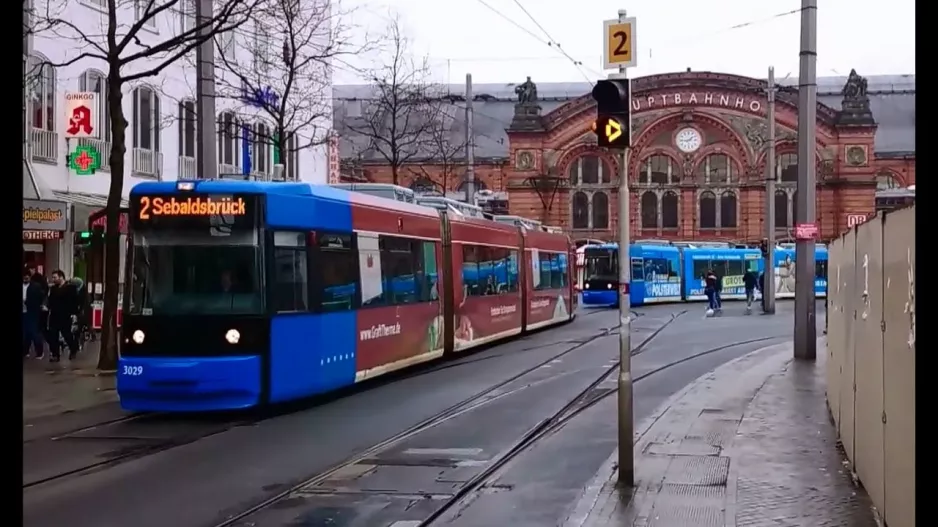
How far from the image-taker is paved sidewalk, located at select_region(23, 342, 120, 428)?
16.4m

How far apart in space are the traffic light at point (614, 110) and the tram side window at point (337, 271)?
6934 millimetres

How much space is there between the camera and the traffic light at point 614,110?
1055 centimetres

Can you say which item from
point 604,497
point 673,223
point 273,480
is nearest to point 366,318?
point 273,480

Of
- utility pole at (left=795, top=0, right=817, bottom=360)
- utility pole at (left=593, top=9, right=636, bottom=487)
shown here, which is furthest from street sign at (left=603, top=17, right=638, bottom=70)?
→ utility pole at (left=795, top=0, right=817, bottom=360)

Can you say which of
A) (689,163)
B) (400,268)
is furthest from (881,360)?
(689,163)

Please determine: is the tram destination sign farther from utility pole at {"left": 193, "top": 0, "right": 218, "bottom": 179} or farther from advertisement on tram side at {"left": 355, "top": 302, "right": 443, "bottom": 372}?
utility pole at {"left": 193, "top": 0, "right": 218, "bottom": 179}

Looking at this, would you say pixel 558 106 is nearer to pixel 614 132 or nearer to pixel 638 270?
pixel 638 270

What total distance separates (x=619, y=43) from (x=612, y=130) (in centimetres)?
87

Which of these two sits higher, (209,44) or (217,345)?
(209,44)

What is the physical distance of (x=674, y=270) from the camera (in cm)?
5834

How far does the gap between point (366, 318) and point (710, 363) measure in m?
9.37
